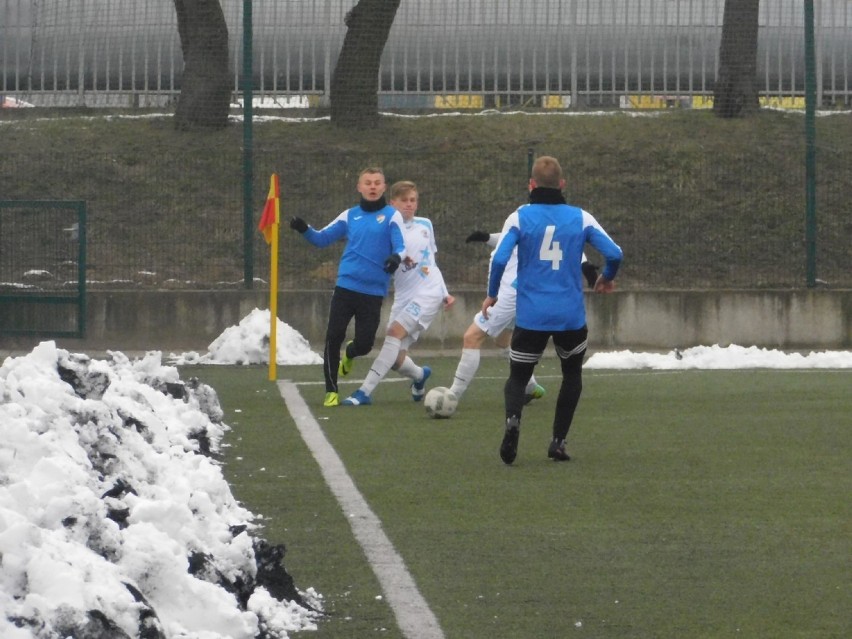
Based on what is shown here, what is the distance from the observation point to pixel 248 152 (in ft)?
62.0

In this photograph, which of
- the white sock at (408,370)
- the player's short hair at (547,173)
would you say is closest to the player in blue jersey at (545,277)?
the player's short hair at (547,173)

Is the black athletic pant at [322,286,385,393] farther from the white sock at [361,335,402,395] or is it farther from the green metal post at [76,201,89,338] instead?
the green metal post at [76,201,89,338]

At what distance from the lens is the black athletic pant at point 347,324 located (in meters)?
12.5

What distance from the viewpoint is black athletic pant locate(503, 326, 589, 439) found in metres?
9.26

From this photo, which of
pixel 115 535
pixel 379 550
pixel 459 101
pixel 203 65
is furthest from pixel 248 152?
pixel 115 535

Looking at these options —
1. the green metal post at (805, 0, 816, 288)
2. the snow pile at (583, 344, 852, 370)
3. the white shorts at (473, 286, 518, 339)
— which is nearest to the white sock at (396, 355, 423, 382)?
the white shorts at (473, 286, 518, 339)

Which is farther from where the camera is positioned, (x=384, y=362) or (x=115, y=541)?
(x=384, y=362)

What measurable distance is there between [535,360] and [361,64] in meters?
13.5

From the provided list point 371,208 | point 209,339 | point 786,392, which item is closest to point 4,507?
point 371,208

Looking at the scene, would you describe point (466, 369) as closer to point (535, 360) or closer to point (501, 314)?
point (501, 314)

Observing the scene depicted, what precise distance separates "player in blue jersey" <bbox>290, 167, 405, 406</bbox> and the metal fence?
9.64m

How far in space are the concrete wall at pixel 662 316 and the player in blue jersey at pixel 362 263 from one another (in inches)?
226

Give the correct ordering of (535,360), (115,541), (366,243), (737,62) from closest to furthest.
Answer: (115,541) → (535,360) → (366,243) → (737,62)

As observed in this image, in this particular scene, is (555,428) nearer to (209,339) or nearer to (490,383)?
(490,383)
